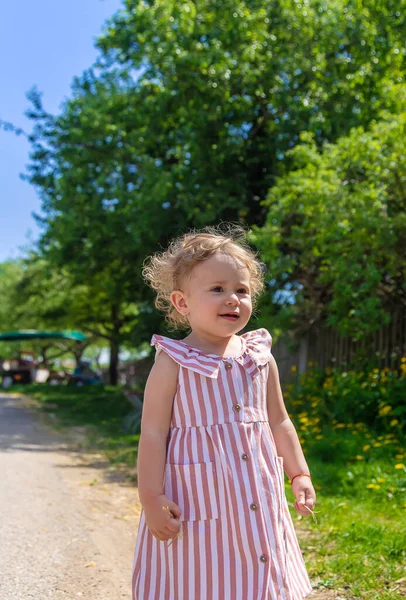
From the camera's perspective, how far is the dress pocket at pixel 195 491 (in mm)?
2404

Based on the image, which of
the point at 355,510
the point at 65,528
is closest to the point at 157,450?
the point at 65,528

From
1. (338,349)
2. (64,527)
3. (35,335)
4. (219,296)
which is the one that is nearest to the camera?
(219,296)

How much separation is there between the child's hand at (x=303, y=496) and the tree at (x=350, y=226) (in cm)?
572

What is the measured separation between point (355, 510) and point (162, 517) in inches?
125

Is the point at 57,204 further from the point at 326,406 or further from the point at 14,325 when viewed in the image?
the point at 14,325

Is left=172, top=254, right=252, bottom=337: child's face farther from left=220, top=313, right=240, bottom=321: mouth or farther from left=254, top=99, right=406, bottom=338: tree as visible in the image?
left=254, top=99, right=406, bottom=338: tree

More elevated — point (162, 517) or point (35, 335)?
point (35, 335)

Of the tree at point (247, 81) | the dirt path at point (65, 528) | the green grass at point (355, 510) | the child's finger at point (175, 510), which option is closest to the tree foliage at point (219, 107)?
the tree at point (247, 81)

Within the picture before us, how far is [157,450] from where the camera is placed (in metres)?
2.47

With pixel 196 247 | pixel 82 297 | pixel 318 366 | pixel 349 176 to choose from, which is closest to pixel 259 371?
pixel 196 247

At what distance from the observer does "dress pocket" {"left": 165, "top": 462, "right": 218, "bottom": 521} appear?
94.7 inches

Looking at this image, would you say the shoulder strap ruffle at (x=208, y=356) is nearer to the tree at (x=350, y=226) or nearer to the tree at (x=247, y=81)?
the tree at (x=350, y=226)

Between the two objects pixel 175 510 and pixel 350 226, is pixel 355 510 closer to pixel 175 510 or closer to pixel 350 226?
pixel 175 510

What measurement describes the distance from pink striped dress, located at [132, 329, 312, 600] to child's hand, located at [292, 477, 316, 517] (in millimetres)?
97
